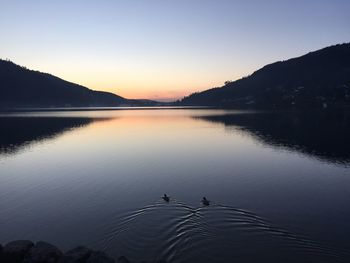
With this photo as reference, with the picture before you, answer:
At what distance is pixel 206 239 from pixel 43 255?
11.1 metres

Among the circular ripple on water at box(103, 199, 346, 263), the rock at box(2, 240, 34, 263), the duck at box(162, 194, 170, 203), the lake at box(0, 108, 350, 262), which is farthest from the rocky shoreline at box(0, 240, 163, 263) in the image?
the duck at box(162, 194, 170, 203)

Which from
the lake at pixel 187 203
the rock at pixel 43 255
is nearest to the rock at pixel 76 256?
the rock at pixel 43 255

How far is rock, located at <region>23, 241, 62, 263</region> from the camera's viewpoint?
718 inches

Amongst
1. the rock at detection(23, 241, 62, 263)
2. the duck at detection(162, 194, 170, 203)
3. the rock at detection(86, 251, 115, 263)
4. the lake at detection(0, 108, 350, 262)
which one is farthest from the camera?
the duck at detection(162, 194, 170, 203)

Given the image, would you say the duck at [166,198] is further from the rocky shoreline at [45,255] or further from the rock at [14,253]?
the rock at [14,253]

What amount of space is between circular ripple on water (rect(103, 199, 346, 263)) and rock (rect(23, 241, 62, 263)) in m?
4.04

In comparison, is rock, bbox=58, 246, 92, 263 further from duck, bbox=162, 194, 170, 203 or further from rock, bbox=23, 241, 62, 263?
duck, bbox=162, 194, 170, 203

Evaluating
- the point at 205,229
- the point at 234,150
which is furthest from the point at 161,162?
the point at 205,229

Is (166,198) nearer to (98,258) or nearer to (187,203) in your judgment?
(187,203)

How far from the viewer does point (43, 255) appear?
60.2 feet

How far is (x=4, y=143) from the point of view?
80375 mm

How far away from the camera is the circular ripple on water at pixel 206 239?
20234 millimetres

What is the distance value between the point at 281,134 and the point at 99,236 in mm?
77047

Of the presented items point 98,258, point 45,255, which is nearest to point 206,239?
point 98,258
